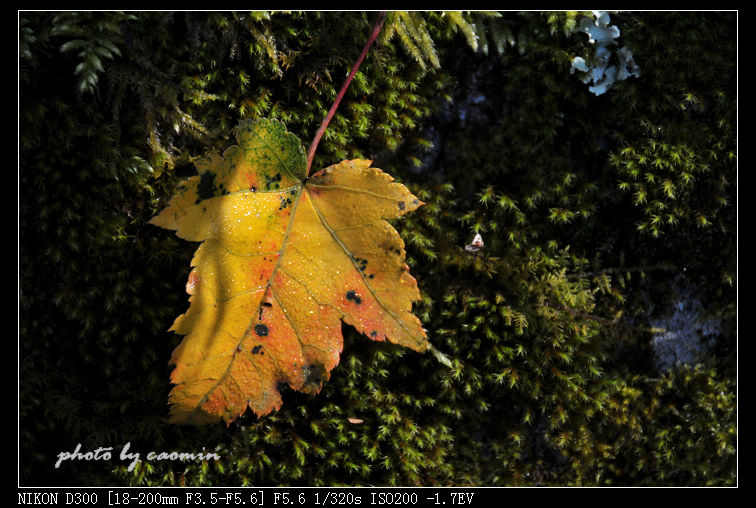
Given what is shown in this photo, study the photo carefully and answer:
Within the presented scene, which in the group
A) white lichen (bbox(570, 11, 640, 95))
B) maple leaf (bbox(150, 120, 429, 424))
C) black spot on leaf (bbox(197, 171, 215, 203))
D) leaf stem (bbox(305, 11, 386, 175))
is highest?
white lichen (bbox(570, 11, 640, 95))

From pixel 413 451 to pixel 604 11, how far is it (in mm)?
1731

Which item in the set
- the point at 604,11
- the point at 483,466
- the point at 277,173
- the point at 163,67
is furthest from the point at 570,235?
the point at 163,67

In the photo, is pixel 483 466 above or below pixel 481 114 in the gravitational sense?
below

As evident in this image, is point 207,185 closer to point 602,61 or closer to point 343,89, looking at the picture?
point 343,89

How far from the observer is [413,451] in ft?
6.23

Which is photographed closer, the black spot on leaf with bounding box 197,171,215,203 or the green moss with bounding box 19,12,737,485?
the black spot on leaf with bounding box 197,171,215,203

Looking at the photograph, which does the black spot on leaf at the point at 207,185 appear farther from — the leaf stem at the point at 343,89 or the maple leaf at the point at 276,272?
the leaf stem at the point at 343,89

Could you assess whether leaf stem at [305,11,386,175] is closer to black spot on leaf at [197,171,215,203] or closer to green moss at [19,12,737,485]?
green moss at [19,12,737,485]

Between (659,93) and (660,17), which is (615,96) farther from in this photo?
Result: (660,17)

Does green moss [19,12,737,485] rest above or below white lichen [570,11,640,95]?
below

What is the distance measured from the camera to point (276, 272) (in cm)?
155

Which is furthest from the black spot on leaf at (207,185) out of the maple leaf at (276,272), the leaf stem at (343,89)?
the leaf stem at (343,89)

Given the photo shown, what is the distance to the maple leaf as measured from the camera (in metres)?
1.52

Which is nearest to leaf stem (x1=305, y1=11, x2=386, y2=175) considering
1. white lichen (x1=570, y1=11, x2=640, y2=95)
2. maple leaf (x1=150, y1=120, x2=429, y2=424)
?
maple leaf (x1=150, y1=120, x2=429, y2=424)
